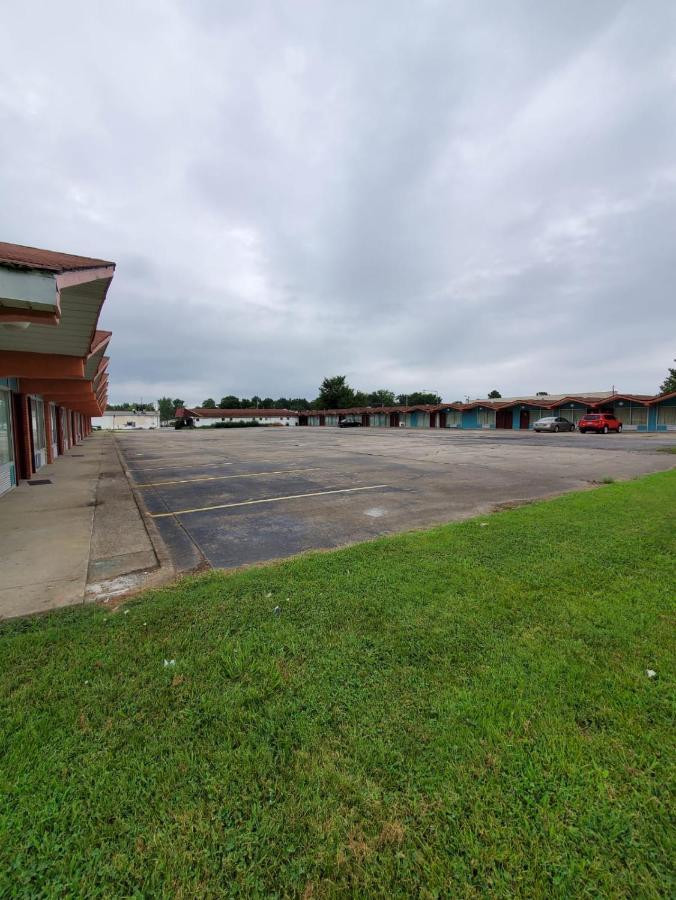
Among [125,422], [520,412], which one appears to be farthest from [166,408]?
[520,412]

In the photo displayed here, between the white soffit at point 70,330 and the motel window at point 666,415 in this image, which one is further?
the motel window at point 666,415

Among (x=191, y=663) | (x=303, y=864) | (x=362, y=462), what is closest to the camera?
(x=303, y=864)

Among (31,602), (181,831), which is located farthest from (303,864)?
(31,602)

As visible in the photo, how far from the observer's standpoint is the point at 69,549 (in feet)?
19.3

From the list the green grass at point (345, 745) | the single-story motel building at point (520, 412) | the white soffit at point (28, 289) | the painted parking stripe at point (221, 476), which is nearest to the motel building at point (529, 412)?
the single-story motel building at point (520, 412)

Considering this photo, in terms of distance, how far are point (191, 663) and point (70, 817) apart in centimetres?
113

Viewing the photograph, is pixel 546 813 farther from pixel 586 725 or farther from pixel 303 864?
pixel 303 864

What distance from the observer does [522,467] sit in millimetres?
14352

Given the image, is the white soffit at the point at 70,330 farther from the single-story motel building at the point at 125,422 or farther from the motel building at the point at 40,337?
the single-story motel building at the point at 125,422

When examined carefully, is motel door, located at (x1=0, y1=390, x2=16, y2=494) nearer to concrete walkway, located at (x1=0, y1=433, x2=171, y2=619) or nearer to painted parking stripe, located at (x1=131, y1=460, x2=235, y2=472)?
concrete walkway, located at (x1=0, y1=433, x2=171, y2=619)

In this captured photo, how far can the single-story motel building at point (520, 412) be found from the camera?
39.8 m

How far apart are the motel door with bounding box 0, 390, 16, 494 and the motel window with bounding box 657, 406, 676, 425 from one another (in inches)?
1953

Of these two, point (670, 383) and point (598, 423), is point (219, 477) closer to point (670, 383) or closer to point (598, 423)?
point (598, 423)

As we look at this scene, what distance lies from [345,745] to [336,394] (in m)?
101
